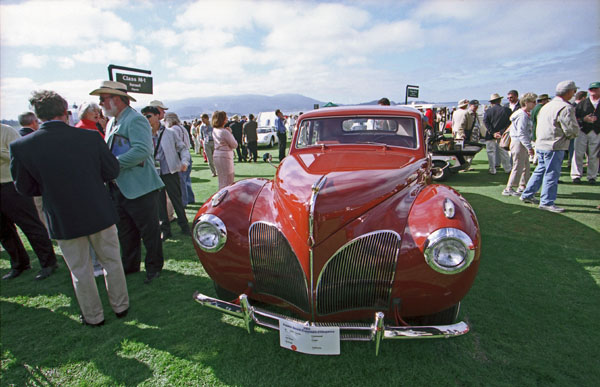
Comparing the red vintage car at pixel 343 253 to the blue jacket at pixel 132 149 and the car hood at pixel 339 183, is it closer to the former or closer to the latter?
the car hood at pixel 339 183

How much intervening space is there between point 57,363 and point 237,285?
5.15 ft

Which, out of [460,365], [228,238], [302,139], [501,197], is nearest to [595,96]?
[501,197]

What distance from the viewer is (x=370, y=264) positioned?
2.09 meters

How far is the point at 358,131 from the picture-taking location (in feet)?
12.1

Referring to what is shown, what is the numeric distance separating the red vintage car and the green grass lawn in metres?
0.33

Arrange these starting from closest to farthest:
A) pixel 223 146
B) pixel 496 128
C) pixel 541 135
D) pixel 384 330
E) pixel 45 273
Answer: pixel 384 330, pixel 45 273, pixel 541 135, pixel 223 146, pixel 496 128

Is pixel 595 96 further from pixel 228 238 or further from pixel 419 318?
pixel 228 238

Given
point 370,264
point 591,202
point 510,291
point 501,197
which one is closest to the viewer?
point 370,264

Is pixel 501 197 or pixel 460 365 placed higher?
pixel 501 197

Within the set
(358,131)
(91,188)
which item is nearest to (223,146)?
(358,131)

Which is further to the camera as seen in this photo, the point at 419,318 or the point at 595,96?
the point at 595,96

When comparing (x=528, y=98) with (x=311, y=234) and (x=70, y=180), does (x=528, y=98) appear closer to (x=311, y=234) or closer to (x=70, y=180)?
(x=311, y=234)

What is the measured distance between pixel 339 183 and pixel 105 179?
215 centimetres

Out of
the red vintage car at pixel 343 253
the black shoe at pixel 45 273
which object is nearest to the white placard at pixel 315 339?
the red vintage car at pixel 343 253
